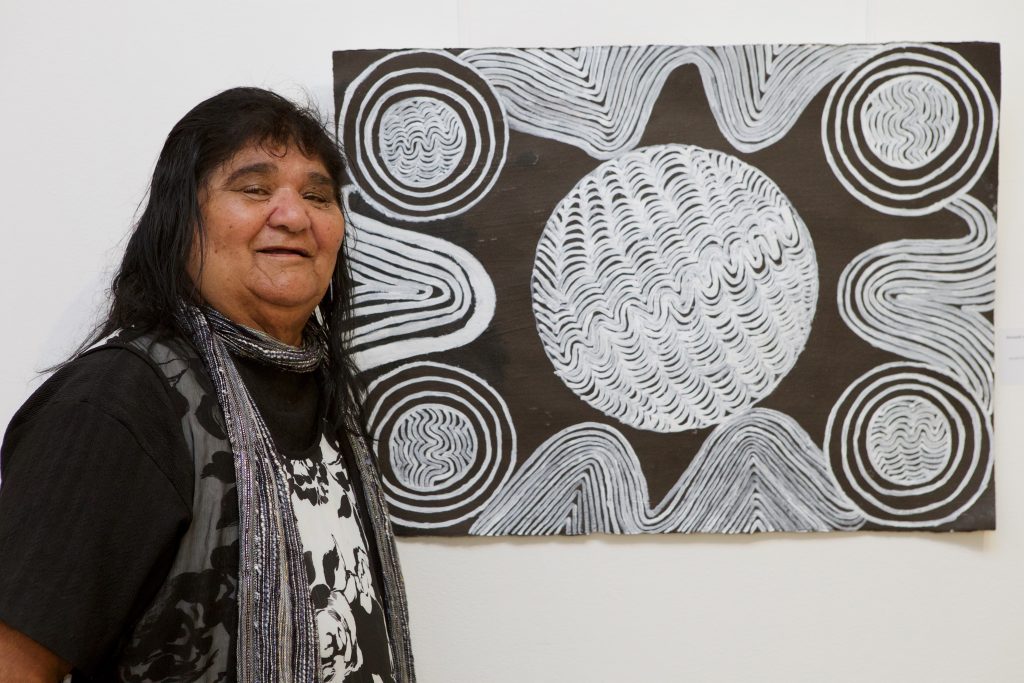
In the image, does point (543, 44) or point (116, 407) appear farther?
point (543, 44)

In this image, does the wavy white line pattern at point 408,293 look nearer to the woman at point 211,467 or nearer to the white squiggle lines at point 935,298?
the woman at point 211,467

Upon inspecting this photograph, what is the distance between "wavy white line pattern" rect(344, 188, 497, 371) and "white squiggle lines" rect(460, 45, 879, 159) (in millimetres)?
264

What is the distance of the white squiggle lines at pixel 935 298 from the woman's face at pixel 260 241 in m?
0.89

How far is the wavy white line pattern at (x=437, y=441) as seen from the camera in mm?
1426

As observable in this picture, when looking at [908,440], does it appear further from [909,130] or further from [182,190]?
[182,190]

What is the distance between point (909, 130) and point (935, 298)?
0.95 feet

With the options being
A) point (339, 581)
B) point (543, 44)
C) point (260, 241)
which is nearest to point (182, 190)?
point (260, 241)

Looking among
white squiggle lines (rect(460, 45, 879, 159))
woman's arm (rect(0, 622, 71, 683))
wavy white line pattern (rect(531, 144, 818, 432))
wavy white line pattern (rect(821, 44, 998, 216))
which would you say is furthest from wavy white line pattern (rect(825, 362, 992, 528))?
woman's arm (rect(0, 622, 71, 683))

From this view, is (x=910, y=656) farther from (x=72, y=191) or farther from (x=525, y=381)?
(x=72, y=191)

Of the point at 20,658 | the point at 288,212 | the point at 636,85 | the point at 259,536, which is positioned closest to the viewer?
the point at 20,658

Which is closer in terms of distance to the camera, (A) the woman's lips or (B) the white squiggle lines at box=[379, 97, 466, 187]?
(A) the woman's lips

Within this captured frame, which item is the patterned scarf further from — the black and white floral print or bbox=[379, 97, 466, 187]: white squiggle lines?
bbox=[379, 97, 466, 187]: white squiggle lines

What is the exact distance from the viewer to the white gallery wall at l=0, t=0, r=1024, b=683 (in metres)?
1.44

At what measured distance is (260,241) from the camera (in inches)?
42.7
